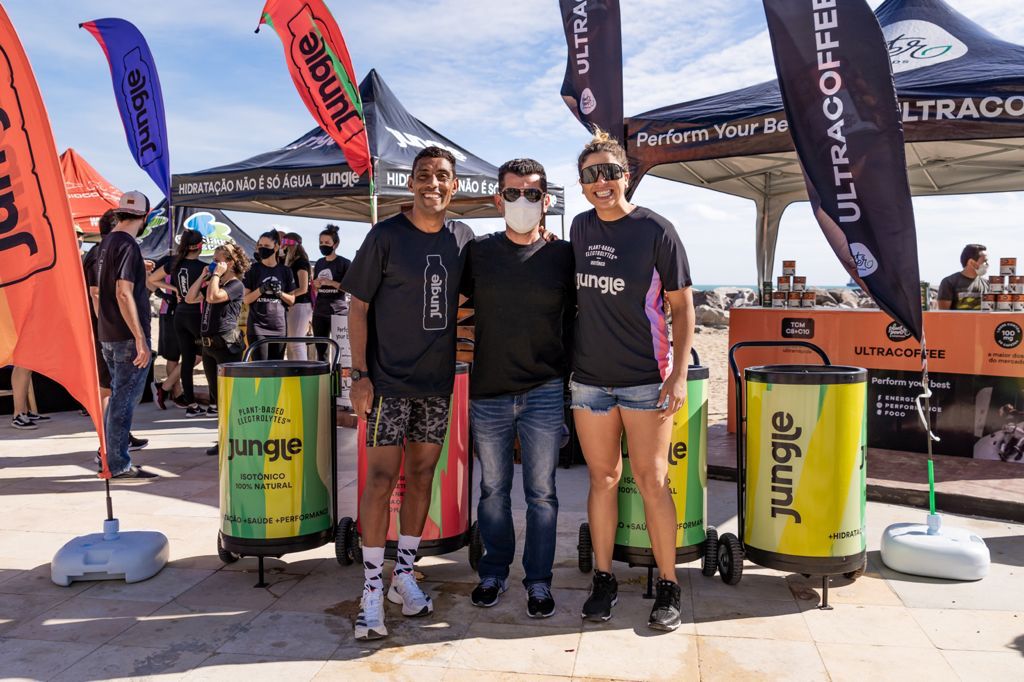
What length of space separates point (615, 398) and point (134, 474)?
4426 millimetres

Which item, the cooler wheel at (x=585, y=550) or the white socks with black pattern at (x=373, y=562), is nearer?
the white socks with black pattern at (x=373, y=562)

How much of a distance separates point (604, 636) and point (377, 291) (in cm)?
178

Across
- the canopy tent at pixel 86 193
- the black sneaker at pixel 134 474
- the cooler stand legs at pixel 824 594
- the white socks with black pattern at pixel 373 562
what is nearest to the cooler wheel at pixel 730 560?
the cooler stand legs at pixel 824 594

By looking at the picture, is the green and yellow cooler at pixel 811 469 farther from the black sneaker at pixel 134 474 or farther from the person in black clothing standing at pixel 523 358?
the black sneaker at pixel 134 474

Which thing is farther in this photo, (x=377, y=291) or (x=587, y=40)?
(x=587, y=40)

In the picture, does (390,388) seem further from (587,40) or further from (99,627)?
(587,40)

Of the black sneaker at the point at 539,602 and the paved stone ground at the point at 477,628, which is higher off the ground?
the black sneaker at the point at 539,602

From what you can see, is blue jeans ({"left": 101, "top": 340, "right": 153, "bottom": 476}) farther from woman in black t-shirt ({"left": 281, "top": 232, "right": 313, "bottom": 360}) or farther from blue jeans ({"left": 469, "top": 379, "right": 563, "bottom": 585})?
blue jeans ({"left": 469, "top": 379, "right": 563, "bottom": 585})

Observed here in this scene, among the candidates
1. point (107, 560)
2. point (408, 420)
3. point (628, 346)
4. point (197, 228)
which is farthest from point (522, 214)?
point (197, 228)

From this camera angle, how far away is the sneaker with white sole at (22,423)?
8.46m

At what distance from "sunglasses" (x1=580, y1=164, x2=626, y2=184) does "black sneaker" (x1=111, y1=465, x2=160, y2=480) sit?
14.9 ft

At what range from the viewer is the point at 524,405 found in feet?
11.5

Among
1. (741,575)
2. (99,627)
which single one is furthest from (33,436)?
(741,575)

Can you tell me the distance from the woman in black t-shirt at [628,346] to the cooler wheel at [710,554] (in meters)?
0.46
